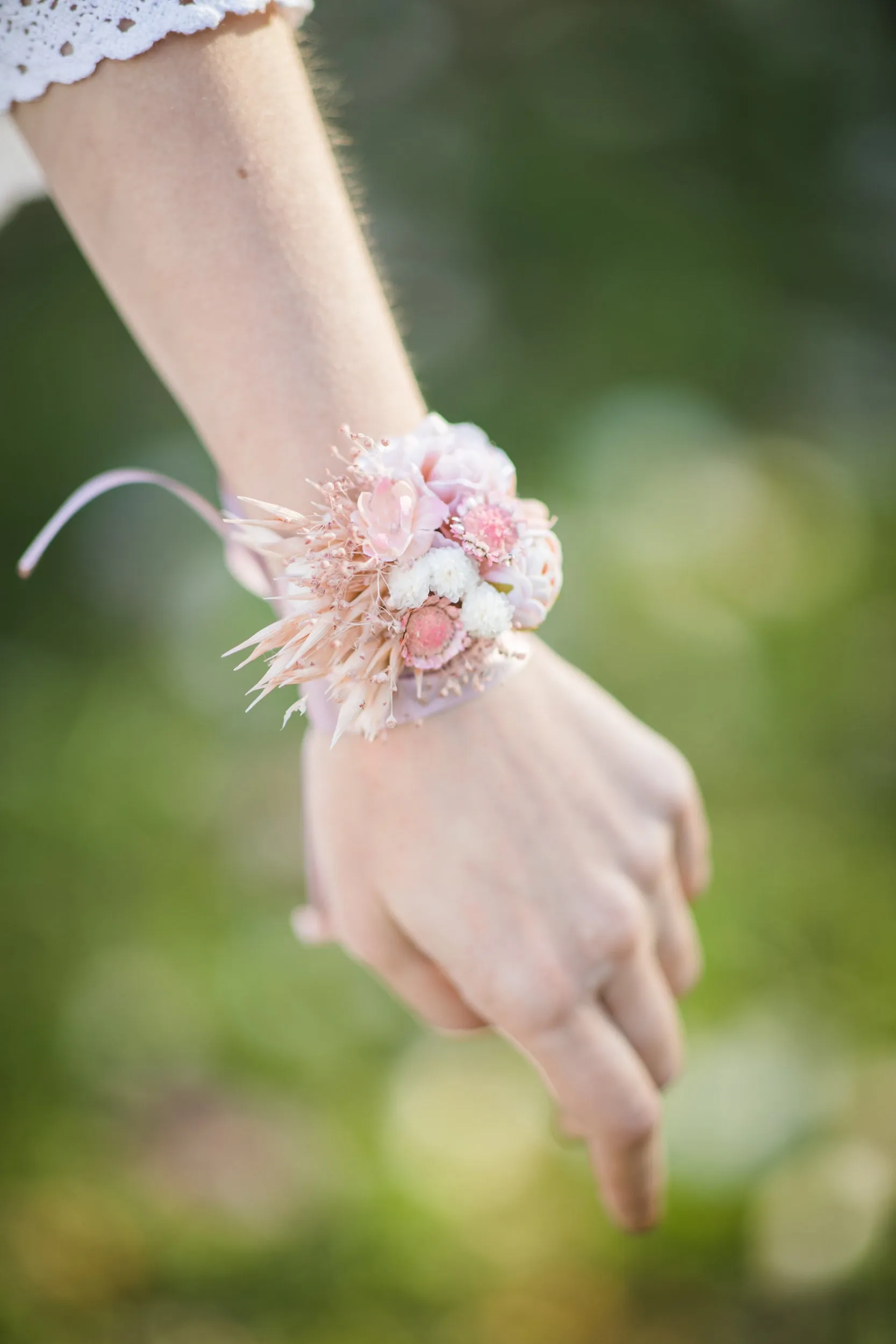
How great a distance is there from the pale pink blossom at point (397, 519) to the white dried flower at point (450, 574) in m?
0.01

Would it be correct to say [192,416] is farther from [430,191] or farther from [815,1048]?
[430,191]

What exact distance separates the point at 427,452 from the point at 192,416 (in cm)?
21

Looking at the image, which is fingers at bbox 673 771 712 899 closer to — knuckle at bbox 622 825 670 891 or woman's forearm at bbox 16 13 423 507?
knuckle at bbox 622 825 670 891

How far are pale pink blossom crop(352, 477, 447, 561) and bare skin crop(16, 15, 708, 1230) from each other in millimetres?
73

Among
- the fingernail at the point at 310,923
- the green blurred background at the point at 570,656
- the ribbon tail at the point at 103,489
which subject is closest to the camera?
the ribbon tail at the point at 103,489

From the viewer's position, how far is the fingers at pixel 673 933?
874 millimetres

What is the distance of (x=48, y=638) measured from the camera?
218 cm

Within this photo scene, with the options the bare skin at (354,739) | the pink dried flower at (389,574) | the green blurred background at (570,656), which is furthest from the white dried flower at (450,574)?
the green blurred background at (570,656)

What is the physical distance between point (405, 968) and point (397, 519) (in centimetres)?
39

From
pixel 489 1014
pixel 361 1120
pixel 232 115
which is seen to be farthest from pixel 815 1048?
pixel 232 115

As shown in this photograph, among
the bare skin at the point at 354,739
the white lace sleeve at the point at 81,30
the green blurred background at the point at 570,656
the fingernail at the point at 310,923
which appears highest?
the white lace sleeve at the point at 81,30

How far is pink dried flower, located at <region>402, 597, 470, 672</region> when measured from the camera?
73 cm

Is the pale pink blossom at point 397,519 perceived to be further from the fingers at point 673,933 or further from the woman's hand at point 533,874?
the fingers at point 673,933

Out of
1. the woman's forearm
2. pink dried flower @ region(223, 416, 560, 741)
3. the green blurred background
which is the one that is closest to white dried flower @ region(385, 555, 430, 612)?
pink dried flower @ region(223, 416, 560, 741)
